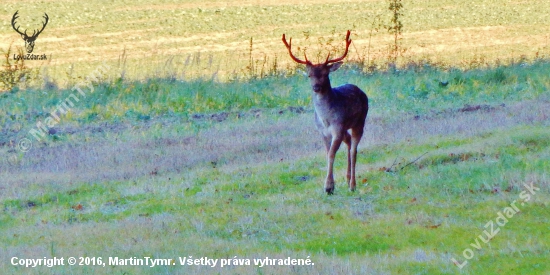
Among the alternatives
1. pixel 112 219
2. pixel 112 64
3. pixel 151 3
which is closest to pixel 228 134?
pixel 112 219

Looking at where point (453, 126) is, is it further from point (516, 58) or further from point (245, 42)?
point (245, 42)

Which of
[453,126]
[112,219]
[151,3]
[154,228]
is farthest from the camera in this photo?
[151,3]

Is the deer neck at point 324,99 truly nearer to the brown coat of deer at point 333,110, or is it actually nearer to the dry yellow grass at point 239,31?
the brown coat of deer at point 333,110

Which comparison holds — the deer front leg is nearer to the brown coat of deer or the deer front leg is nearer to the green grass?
the brown coat of deer

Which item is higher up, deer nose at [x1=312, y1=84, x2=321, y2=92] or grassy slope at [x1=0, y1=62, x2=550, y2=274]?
deer nose at [x1=312, y1=84, x2=321, y2=92]

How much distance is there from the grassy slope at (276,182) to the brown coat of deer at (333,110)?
425mm

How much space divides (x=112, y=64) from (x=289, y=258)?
734 inches

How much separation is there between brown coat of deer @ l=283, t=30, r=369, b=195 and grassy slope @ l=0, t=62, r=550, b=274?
1.39ft

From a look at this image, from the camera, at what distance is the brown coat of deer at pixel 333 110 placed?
456 inches

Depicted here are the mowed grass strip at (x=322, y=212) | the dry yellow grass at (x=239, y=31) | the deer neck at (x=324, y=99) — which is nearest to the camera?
the mowed grass strip at (x=322, y=212)

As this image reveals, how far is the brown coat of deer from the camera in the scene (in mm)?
11578

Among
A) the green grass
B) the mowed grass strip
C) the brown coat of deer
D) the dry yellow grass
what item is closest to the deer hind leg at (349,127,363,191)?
the brown coat of deer

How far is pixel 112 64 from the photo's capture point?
26422 millimetres

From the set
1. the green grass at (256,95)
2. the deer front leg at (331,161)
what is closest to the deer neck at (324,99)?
the deer front leg at (331,161)
